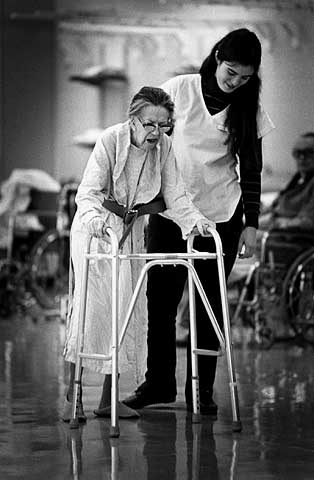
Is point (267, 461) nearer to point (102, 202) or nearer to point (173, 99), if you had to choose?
point (102, 202)

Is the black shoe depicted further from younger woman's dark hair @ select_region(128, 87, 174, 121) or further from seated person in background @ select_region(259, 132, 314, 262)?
seated person in background @ select_region(259, 132, 314, 262)

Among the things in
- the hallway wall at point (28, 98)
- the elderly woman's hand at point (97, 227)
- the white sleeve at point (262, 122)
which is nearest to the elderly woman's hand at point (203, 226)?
the elderly woman's hand at point (97, 227)

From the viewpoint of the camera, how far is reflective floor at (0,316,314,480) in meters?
3.27

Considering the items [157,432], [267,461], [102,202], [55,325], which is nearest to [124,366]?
[157,432]

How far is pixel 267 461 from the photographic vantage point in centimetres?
340

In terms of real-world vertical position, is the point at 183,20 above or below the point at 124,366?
above

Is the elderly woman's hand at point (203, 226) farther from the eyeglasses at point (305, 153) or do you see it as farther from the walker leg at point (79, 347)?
the eyeglasses at point (305, 153)

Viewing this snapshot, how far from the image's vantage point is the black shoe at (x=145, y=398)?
14.3 feet

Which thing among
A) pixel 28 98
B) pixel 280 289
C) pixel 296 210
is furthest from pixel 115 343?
pixel 28 98

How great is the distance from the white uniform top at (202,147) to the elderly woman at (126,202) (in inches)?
8.4

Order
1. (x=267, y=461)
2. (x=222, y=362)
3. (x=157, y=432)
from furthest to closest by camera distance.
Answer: (x=222, y=362)
(x=157, y=432)
(x=267, y=461)

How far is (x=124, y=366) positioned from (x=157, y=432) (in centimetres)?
26

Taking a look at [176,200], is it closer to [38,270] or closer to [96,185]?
[96,185]

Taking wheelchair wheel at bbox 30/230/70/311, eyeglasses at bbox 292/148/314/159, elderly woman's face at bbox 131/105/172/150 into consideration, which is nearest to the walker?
elderly woman's face at bbox 131/105/172/150
